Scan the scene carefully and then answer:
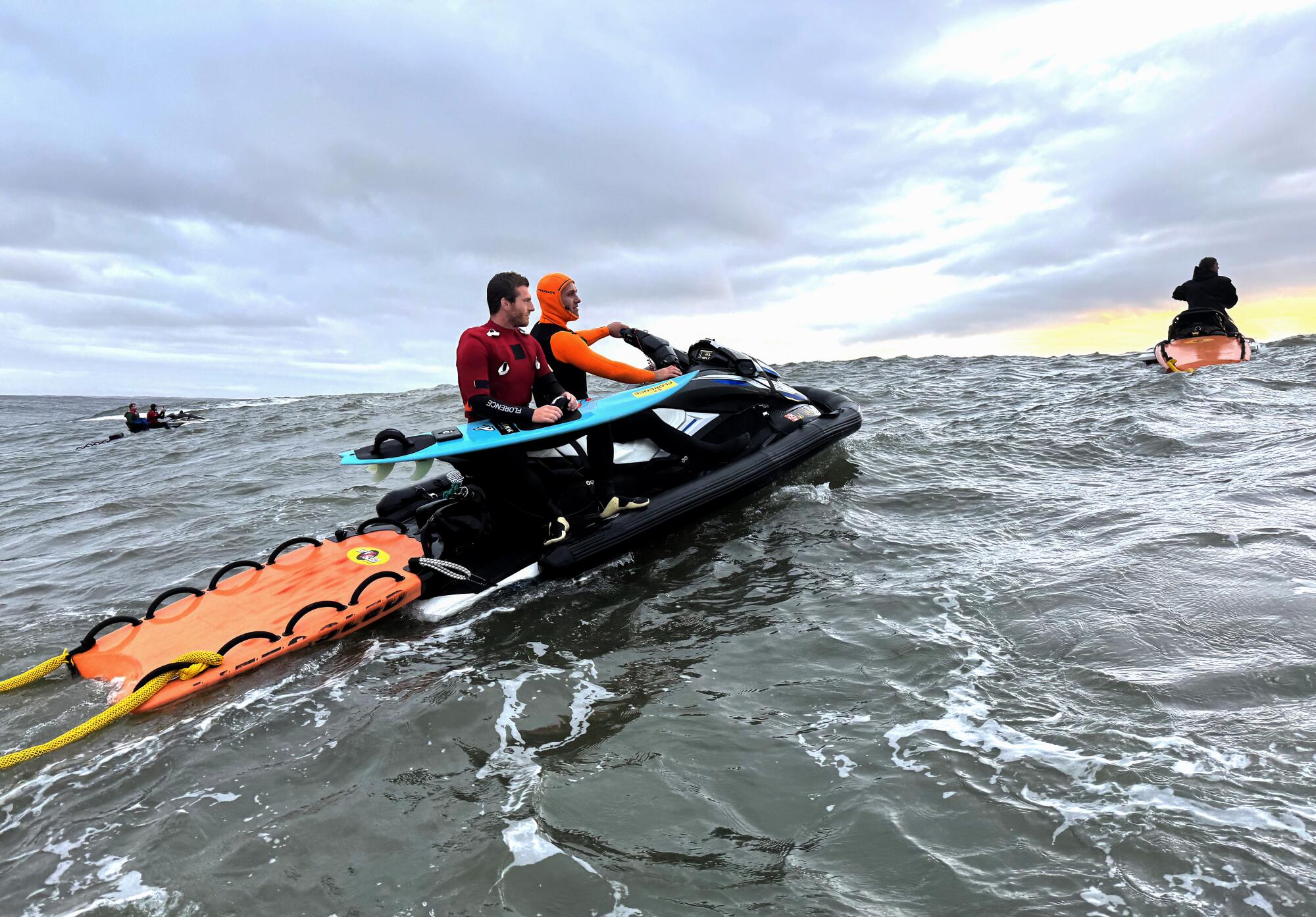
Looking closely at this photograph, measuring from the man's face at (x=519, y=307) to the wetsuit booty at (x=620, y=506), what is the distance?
153 centimetres

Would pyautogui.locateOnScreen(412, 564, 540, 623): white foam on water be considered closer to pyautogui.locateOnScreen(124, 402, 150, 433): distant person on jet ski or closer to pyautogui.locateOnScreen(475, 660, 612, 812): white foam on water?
pyautogui.locateOnScreen(475, 660, 612, 812): white foam on water

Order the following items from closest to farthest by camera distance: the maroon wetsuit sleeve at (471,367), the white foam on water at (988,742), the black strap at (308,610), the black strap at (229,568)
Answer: the white foam on water at (988,742), the black strap at (308,610), the black strap at (229,568), the maroon wetsuit sleeve at (471,367)

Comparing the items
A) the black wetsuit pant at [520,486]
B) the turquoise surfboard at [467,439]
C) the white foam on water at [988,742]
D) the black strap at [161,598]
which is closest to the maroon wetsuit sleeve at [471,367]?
the turquoise surfboard at [467,439]

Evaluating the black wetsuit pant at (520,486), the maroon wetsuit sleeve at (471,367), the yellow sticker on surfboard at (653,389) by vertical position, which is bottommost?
the black wetsuit pant at (520,486)

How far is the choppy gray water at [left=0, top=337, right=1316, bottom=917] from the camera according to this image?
2.45 meters

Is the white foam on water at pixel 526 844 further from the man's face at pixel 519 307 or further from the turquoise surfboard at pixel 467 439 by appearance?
the man's face at pixel 519 307

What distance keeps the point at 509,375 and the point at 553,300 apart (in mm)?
1041

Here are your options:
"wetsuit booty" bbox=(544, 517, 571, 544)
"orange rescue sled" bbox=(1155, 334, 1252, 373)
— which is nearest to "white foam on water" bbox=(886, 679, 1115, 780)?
"wetsuit booty" bbox=(544, 517, 571, 544)

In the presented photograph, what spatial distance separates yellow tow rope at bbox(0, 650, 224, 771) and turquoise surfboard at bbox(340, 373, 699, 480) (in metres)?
1.35

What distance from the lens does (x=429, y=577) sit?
5023 millimetres

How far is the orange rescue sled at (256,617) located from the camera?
4082 mm

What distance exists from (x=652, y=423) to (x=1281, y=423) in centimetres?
818

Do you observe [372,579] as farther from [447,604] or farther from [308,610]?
[447,604]

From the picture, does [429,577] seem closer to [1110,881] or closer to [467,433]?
[467,433]
